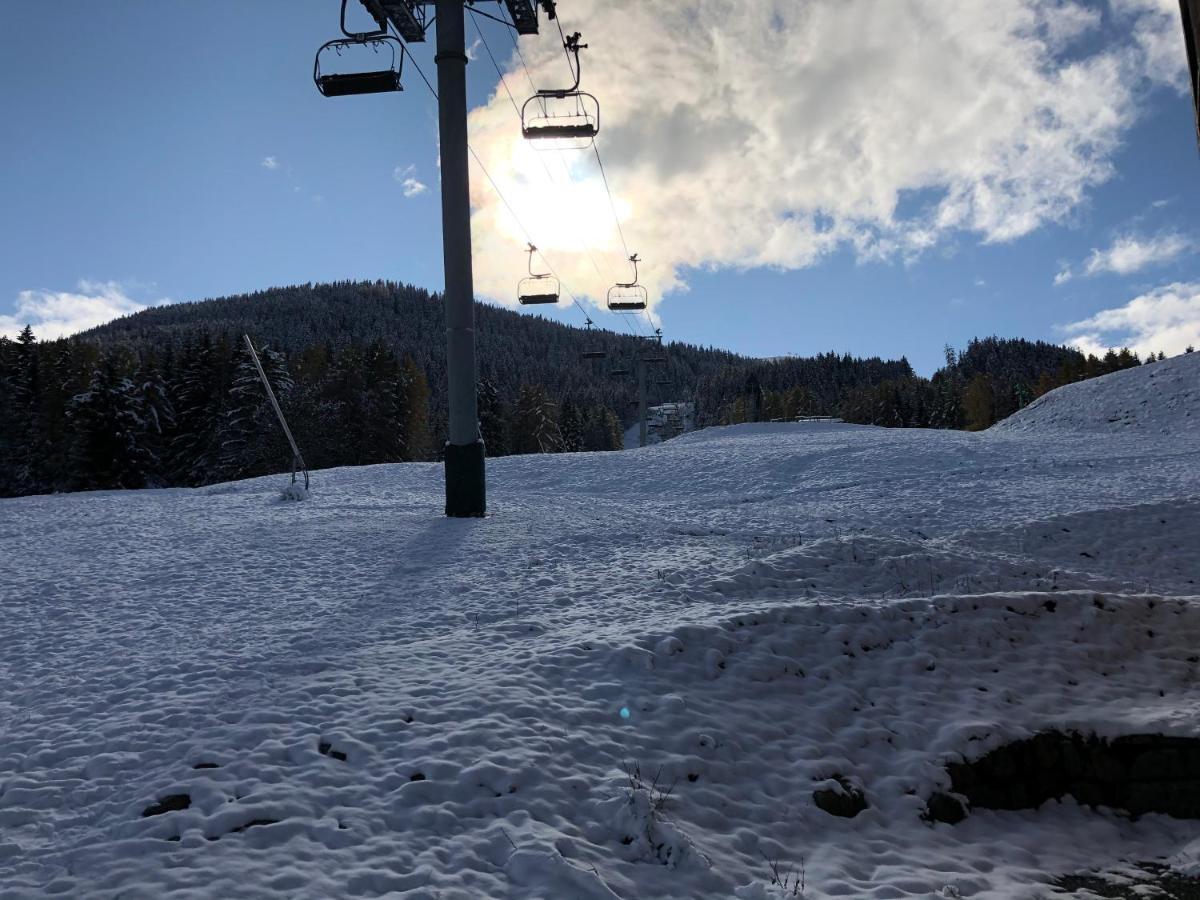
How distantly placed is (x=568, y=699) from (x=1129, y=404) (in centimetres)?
4149

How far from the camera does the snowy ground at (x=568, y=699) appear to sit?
5051 millimetres

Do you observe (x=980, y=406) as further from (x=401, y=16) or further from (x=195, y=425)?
(x=401, y=16)

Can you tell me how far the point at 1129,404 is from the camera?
123ft

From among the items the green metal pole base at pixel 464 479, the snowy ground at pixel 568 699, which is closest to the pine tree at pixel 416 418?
the green metal pole base at pixel 464 479

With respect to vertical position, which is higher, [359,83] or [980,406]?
[359,83]

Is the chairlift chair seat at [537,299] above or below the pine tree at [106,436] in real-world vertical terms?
above

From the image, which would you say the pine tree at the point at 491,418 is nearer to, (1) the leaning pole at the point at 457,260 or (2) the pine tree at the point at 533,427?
(2) the pine tree at the point at 533,427

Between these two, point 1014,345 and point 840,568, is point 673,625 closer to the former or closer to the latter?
point 840,568

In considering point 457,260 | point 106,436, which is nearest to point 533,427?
point 106,436

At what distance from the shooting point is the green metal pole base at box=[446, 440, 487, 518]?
59.0 feet

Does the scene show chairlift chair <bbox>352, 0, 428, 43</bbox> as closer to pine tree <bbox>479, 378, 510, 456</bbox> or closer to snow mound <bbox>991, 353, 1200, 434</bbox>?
snow mound <bbox>991, 353, 1200, 434</bbox>

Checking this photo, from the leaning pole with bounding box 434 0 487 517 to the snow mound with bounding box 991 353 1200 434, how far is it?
32.3 m

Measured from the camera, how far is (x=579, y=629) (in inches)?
360

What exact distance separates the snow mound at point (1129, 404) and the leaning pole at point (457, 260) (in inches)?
1270
